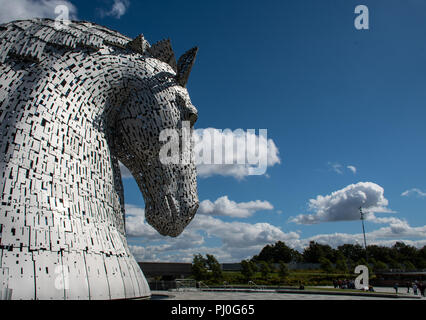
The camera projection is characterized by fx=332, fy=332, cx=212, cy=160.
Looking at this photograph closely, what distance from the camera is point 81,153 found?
432 cm

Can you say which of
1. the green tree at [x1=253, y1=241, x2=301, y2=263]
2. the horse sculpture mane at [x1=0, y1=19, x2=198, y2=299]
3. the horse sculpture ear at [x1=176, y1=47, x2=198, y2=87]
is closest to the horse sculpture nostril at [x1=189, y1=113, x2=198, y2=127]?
the horse sculpture mane at [x1=0, y1=19, x2=198, y2=299]

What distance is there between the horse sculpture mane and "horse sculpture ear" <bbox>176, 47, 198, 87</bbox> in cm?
2

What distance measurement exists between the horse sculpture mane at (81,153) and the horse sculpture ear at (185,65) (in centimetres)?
2

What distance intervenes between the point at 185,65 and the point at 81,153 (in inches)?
97.0

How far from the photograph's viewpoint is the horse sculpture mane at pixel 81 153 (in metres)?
3.42

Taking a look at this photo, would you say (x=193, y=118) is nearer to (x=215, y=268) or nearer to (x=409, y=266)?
→ (x=215, y=268)

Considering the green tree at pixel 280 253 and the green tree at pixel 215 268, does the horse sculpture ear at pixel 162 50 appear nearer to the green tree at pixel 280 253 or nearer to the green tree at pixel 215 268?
the green tree at pixel 215 268

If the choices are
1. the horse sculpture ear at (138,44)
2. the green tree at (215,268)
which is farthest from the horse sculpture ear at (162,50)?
the green tree at (215,268)

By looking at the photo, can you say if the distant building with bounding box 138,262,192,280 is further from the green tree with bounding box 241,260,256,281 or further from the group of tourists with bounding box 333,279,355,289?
the group of tourists with bounding box 333,279,355,289

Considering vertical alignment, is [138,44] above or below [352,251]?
above

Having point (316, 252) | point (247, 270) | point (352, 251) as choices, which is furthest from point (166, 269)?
point (352, 251)

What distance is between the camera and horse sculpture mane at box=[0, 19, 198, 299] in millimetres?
3416
